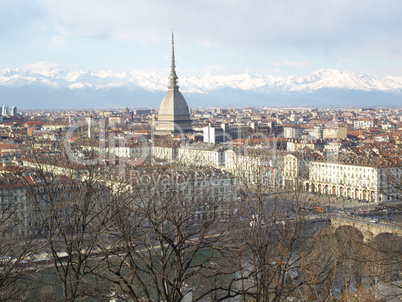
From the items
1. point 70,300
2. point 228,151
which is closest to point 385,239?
point 70,300

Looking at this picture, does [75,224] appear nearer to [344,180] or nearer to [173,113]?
[344,180]

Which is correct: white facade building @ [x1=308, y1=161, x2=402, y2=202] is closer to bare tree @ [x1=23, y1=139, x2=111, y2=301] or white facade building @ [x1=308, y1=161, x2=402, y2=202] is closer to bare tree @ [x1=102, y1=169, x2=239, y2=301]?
bare tree @ [x1=23, y1=139, x2=111, y2=301]

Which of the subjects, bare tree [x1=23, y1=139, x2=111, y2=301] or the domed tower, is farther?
the domed tower

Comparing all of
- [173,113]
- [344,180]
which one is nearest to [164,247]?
[344,180]

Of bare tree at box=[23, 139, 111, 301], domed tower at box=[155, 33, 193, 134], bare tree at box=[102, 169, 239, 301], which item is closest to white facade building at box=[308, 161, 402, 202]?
bare tree at box=[23, 139, 111, 301]

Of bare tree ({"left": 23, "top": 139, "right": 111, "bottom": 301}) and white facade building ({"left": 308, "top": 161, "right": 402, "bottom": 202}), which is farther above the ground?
bare tree ({"left": 23, "top": 139, "right": 111, "bottom": 301})

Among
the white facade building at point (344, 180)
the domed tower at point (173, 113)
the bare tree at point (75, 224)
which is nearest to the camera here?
the bare tree at point (75, 224)

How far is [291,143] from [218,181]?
59.3 ft

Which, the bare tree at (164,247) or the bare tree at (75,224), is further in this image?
the bare tree at (75,224)

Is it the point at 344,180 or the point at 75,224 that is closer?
the point at 75,224

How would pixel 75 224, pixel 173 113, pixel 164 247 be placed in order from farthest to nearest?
pixel 173 113, pixel 75 224, pixel 164 247

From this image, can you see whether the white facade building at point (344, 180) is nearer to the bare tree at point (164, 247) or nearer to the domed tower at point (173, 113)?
the bare tree at point (164, 247)

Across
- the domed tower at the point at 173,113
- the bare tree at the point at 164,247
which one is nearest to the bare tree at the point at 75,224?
the bare tree at the point at 164,247

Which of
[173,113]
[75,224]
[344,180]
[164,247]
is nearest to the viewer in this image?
[164,247]
